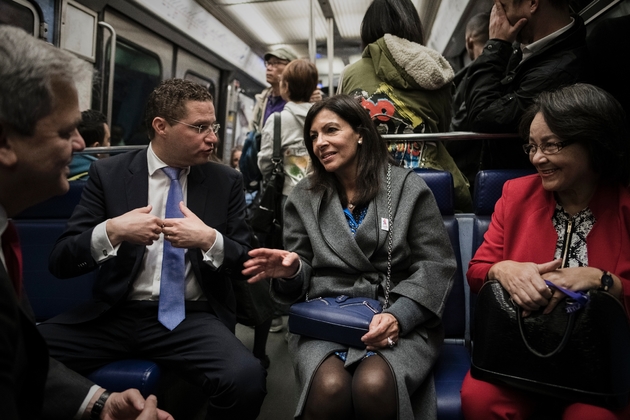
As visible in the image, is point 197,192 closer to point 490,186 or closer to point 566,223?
point 490,186

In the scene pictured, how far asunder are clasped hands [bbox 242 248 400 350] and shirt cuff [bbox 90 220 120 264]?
595 mm

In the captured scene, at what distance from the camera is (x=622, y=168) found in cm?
180

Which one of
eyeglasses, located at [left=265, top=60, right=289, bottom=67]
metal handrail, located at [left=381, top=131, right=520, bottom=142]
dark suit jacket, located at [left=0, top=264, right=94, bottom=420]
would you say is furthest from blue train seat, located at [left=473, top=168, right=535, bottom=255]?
eyeglasses, located at [left=265, top=60, right=289, bottom=67]

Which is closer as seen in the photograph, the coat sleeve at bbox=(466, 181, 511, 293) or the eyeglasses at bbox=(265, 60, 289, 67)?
the coat sleeve at bbox=(466, 181, 511, 293)

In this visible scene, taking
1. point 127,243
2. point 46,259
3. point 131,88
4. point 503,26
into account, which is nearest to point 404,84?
point 503,26

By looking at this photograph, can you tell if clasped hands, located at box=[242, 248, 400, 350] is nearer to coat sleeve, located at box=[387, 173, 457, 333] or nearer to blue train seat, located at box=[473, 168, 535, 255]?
coat sleeve, located at box=[387, 173, 457, 333]

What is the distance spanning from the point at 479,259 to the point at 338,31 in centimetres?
702

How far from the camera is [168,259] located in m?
2.23

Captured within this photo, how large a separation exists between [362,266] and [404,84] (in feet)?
3.96

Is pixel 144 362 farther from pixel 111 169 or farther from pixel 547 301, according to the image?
pixel 547 301

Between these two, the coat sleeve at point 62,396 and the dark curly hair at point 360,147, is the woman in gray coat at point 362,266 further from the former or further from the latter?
the coat sleeve at point 62,396

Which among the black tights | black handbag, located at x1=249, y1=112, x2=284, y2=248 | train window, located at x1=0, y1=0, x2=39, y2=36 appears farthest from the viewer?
train window, located at x1=0, y1=0, x2=39, y2=36

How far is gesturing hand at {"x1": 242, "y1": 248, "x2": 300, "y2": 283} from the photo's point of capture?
1.97 meters

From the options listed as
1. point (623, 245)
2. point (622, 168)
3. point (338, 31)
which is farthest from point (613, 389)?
point (338, 31)
